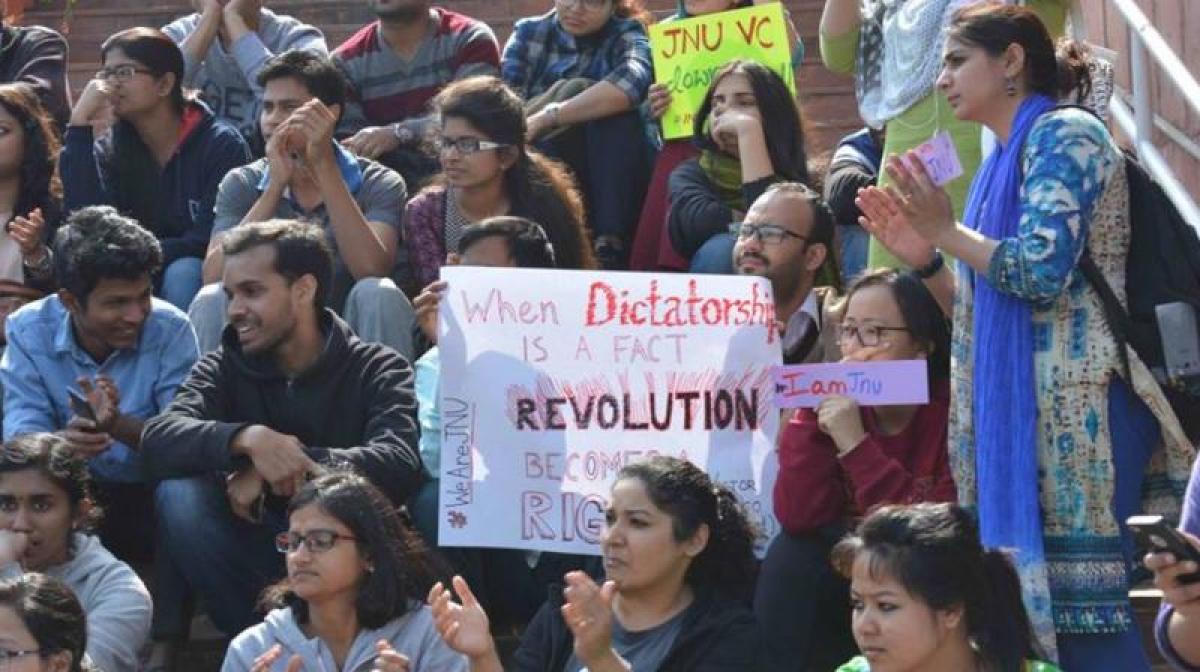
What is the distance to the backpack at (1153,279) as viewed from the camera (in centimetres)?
633

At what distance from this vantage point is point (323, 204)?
8844mm

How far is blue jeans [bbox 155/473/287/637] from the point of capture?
739 centimetres

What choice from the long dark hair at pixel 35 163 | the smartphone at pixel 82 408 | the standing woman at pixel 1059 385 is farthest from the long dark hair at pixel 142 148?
the standing woman at pixel 1059 385

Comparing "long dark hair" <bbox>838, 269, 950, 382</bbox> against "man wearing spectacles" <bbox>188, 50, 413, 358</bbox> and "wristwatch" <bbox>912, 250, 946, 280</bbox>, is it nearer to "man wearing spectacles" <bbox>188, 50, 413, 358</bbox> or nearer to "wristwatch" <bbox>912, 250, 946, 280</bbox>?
"wristwatch" <bbox>912, 250, 946, 280</bbox>

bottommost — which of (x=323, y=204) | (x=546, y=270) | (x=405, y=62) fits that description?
(x=546, y=270)

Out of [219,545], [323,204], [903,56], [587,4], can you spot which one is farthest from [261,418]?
[587,4]

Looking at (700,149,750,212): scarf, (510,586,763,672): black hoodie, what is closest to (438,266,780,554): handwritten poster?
(510,586,763,672): black hoodie

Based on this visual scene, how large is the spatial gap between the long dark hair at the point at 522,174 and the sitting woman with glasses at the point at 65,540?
1.94 metres

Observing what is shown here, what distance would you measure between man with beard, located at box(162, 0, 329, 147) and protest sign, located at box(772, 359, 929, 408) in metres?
3.82

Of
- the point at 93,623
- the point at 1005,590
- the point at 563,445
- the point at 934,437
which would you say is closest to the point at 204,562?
the point at 93,623

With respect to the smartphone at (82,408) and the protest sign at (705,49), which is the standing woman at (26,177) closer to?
the smartphone at (82,408)

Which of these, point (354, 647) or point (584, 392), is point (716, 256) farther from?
point (354, 647)

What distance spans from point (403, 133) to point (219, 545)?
2.73 metres

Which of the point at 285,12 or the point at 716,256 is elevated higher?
the point at 285,12
